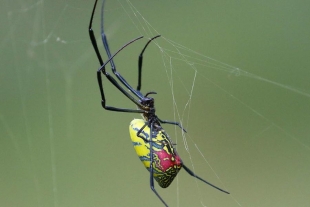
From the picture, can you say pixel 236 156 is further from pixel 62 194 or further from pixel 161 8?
pixel 161 8

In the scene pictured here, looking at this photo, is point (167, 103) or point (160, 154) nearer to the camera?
point (160, 154)

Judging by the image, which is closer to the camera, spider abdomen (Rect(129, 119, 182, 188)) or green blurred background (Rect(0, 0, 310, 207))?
spider abdomen (Rect(129, 119, 182, 188))

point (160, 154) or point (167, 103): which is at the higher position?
point (167, 103)

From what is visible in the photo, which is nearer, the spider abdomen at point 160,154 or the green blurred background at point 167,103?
the spider abdomen at point 160,154

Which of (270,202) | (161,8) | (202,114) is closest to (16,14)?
(161,8)
